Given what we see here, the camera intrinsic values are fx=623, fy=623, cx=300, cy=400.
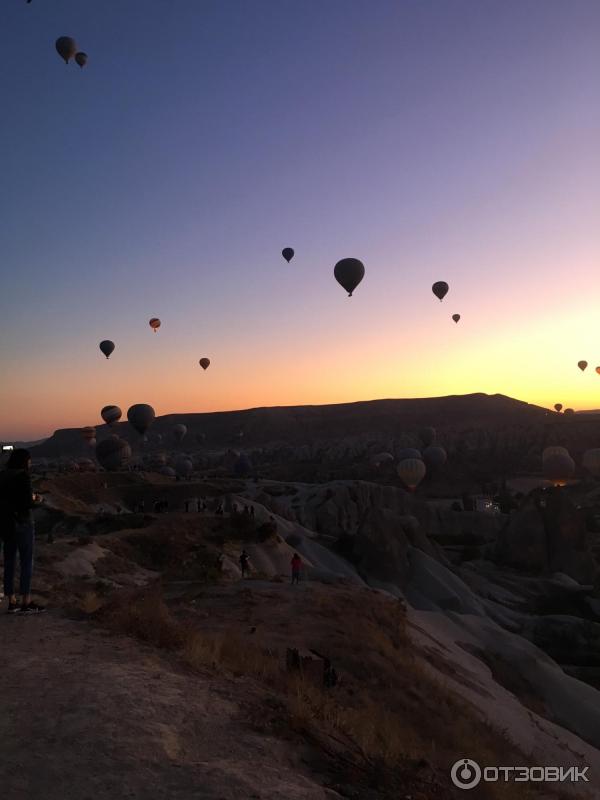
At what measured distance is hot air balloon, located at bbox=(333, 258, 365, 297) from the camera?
3859 centimetres

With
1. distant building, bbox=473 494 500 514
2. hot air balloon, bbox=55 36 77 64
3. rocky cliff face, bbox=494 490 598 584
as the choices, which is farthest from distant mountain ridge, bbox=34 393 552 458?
hot air balloon, bbox=55 36 77 64

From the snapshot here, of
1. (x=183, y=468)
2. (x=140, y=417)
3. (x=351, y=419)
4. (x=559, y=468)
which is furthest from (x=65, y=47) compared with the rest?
(x=351, y=419)

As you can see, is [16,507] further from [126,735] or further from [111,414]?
[111,414]

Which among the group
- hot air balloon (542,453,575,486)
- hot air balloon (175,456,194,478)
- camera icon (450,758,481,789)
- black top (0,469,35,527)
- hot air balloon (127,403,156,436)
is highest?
hot air balloon (127,403,156,436)

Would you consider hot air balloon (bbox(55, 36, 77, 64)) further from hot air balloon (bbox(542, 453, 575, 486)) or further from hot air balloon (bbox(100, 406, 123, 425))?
hot air balloon (bbox(542, 453, 575, 486))

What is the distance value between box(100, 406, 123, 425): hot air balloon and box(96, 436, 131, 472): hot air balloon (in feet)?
37.4

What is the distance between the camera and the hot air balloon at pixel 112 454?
66.4 m

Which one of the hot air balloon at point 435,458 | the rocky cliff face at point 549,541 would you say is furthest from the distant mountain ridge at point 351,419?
the rocky cliff face at point 549,541

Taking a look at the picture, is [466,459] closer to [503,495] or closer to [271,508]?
[503,495]

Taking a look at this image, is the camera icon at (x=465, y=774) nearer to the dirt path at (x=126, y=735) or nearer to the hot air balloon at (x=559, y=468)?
the dirt path at (x=126, y=735)

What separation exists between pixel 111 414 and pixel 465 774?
262ft

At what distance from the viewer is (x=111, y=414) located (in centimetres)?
8200

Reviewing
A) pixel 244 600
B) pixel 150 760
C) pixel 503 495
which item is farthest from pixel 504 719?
pixel 503 495

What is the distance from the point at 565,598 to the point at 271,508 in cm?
2221
